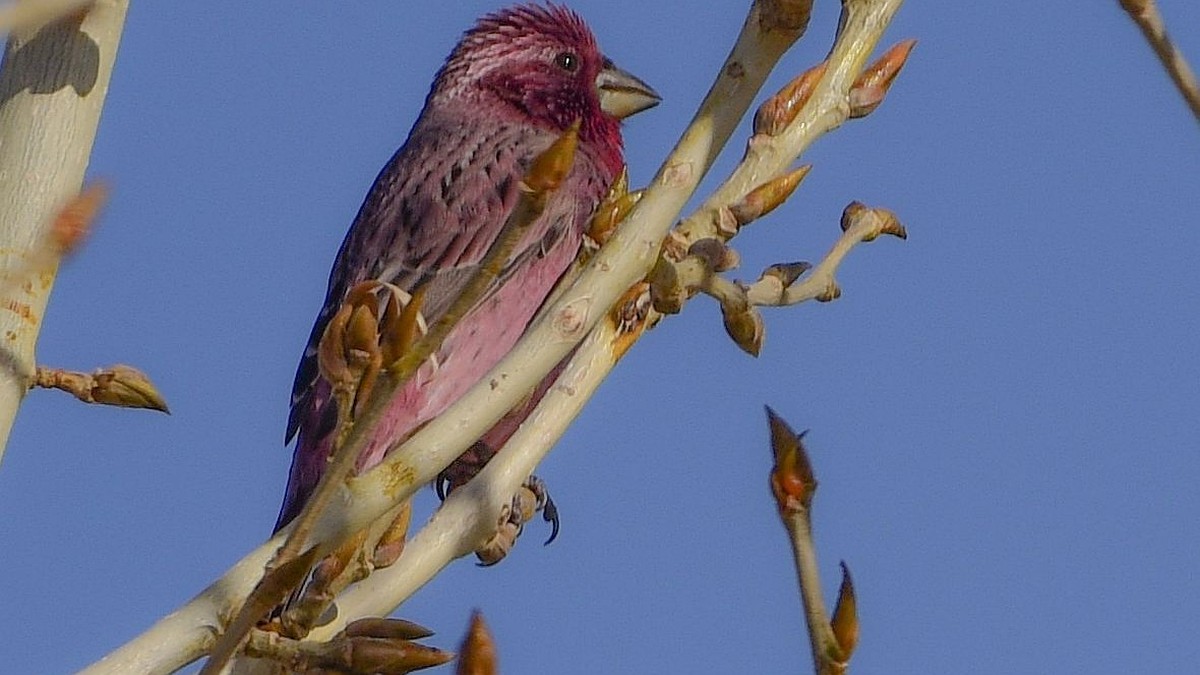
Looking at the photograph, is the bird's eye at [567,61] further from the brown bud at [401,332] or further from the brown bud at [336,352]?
the brown bud at [401,332]

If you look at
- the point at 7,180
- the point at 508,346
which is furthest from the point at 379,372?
the point at 508,346

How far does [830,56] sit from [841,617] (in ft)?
4.26

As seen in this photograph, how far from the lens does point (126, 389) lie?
411 centimetres

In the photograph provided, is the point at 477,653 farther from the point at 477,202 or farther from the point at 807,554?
the point at 477,202

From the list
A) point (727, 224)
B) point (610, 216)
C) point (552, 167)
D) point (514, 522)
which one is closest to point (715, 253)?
point (727, 224)

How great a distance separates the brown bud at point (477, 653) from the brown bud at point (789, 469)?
0.54 m

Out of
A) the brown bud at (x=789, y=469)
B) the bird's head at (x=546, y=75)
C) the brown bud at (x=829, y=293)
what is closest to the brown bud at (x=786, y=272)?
the brown bud at (x=829, y=293)

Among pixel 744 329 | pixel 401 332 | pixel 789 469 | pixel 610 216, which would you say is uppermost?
pixel 610 216

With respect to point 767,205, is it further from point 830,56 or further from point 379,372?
point 379,372

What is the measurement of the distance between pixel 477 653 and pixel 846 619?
0.62 m

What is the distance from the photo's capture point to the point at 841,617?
3297mm

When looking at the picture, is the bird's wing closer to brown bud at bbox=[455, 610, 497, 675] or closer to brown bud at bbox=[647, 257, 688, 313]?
brown bud at bbox=[647, 257, 688, 313]

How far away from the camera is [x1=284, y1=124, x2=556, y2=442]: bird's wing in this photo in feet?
27.4

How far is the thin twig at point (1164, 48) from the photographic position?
332 centimetres
